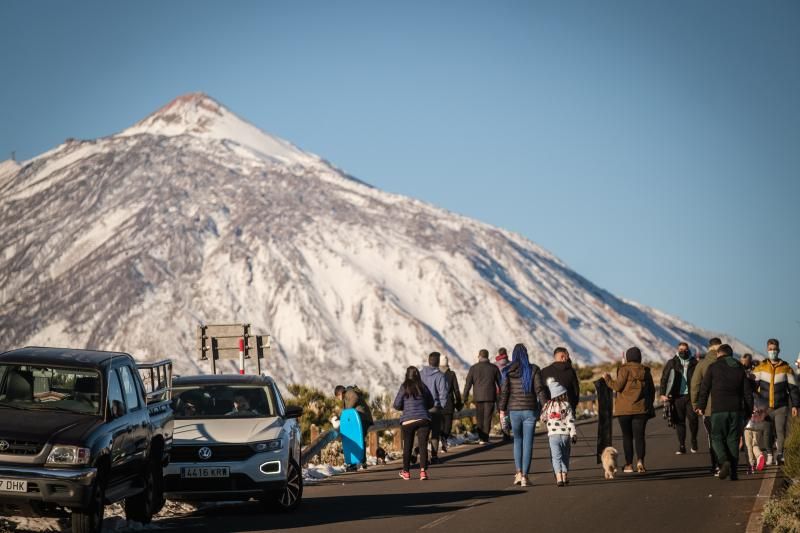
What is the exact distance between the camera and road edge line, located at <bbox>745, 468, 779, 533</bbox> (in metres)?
13.3

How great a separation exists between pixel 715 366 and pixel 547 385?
7.67 ft

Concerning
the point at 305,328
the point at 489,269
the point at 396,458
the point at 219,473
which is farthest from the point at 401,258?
the point at 219,473

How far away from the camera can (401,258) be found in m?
186

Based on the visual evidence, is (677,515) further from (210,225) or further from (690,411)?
(210,225)

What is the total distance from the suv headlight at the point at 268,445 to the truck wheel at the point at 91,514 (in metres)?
3.10

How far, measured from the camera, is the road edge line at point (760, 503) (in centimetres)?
1327

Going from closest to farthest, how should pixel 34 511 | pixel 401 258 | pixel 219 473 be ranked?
pixel 34 511 → pixel 219 473 → pixel 401 258

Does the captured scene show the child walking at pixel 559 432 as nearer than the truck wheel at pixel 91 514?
No

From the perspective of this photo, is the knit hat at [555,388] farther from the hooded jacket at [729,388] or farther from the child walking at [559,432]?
the hooded jacket at [729,388]

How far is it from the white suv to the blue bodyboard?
5.59 m

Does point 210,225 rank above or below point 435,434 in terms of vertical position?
above

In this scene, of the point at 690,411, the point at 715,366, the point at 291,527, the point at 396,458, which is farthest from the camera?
the point at 396,458

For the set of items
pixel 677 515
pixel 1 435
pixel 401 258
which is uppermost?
pixel 401 258

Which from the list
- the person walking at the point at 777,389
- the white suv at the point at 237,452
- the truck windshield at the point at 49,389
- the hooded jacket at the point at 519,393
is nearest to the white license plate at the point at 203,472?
the white suv at the point at 237,452
